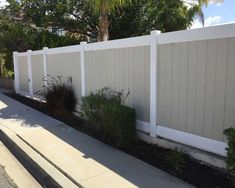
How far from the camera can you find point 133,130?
6016 millimetres

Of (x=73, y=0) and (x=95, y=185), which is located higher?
(x=73, y=0)

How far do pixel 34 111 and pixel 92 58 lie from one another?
3.14 m

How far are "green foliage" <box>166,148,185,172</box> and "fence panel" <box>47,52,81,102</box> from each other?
4.54 meters

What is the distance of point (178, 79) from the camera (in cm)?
537

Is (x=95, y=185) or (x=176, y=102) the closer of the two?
(x=95, y=185)

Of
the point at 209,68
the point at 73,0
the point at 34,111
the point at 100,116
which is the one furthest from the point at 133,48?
the point at 73,0

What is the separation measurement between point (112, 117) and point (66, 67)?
419 centimetres

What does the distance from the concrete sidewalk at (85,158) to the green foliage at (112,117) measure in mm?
280

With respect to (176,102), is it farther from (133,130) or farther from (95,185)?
(95,185)

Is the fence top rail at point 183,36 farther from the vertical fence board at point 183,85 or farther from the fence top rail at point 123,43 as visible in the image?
the vertical fence board at point 183,85

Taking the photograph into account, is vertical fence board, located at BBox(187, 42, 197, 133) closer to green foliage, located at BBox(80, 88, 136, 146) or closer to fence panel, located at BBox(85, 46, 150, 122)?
fence panel, located at BBox(85, 46, 150, 122)

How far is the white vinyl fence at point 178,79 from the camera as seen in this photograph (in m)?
4.63

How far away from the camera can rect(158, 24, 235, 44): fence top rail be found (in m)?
4.46

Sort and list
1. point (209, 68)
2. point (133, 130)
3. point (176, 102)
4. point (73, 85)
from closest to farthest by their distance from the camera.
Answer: point (209, 68) < point (176, 102) < point (133, 130) < point (73, 85)
